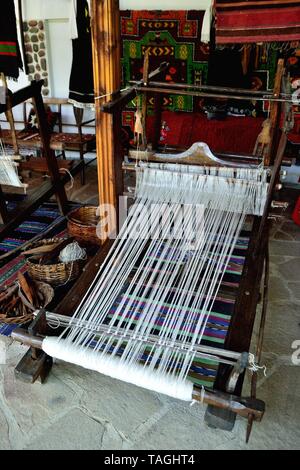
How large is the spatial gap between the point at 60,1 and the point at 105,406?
4184 mm

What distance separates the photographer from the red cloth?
4062 millimetres

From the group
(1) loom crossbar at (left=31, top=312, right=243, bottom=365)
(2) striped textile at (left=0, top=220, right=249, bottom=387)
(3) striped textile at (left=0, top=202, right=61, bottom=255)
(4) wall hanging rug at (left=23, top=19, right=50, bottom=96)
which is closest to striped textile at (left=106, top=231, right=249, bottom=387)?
(2) striped textile at (left=0, top=220, right=249, bottom=387)

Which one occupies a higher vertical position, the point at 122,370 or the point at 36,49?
the point at 36,49

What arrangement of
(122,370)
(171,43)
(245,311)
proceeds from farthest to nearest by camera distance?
(171,43) < (245,311) < (122,370)

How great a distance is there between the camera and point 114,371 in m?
1.55

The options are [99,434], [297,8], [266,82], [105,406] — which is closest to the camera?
[99,434]

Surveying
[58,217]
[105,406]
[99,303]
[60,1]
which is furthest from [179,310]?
[60,1]

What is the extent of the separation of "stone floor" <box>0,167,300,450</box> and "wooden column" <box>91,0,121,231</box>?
3.38 ft

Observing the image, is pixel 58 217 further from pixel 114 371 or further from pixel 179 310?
pixel 114 371

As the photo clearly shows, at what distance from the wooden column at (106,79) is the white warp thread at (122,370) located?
3.37ft

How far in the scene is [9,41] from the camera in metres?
4.04

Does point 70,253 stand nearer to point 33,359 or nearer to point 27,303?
point 27,303

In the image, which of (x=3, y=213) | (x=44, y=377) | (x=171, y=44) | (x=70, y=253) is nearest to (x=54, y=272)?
(x=70, y=253)

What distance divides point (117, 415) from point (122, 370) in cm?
49
